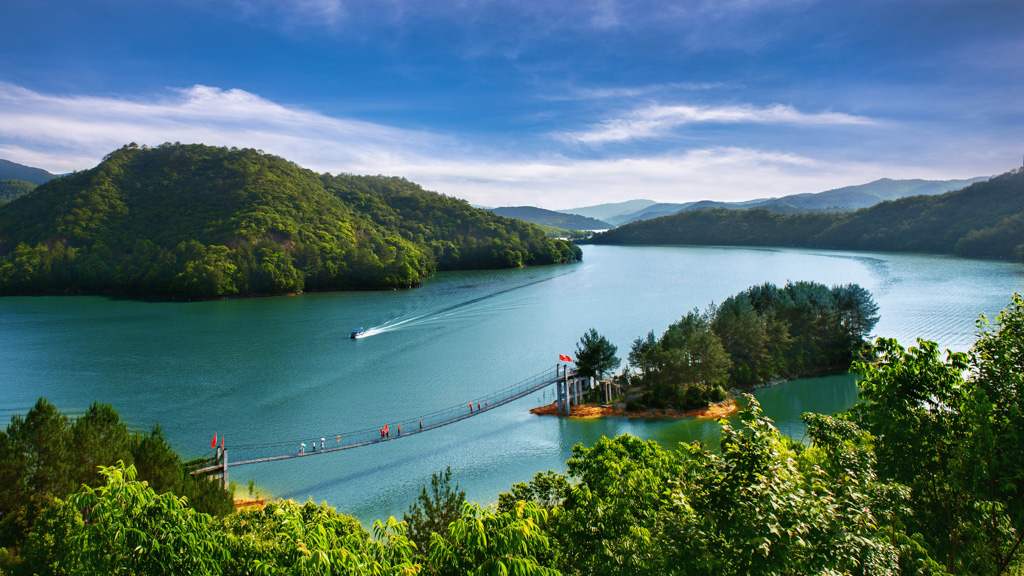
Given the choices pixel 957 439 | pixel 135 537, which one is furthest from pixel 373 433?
pixel 957 439

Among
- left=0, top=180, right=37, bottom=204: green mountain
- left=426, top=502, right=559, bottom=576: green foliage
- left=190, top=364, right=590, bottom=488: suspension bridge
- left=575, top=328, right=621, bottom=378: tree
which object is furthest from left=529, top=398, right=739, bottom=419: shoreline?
left=0, top=180, right=37, bottom=204: green mountain

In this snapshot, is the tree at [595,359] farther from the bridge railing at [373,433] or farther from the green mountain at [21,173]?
the green mountain at [21,173]

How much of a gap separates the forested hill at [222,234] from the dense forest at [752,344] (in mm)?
53051

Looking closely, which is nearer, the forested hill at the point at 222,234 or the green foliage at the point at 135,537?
the green foliage at the point at 135,537

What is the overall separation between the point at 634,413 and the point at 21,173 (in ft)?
775

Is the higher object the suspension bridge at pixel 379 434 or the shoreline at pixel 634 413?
the suspension bridge at pixel 379 434

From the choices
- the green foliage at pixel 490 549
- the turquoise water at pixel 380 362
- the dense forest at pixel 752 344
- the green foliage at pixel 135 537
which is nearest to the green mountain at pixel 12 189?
the turquoise water at pixel 380 362

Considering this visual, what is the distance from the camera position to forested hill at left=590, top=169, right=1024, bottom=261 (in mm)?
90812

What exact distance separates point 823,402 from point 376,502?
2671 cm

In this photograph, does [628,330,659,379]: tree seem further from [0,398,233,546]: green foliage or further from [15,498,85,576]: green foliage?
[15,498,85,576]: green foliage

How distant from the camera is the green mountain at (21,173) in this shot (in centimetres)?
17438

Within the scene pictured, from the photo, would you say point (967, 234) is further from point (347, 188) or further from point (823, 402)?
point (347, 188)

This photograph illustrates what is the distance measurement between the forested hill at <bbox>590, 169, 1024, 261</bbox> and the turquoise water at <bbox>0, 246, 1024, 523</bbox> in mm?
17668

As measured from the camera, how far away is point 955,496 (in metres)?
7.08
